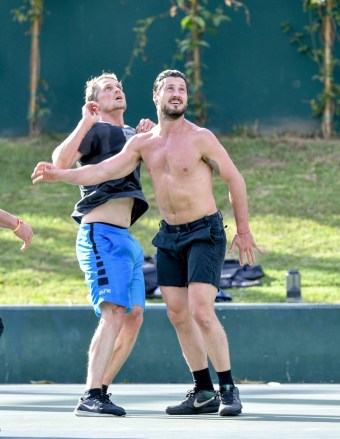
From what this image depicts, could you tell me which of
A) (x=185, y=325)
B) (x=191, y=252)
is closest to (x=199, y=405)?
(x=185, y=325)

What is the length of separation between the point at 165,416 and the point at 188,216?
3.73 feet

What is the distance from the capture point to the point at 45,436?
21.3 ft

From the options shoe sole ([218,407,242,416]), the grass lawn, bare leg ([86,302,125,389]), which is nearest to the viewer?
shoe sole ([218,407,242,416])

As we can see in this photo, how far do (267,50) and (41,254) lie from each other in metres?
4.64

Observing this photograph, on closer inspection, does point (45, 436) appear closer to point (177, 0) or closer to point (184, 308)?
point (184, 308)

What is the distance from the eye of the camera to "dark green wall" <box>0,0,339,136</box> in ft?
56.1

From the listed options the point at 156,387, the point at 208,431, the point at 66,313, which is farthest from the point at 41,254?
the point at 208,431

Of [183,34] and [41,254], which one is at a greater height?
[183,34]

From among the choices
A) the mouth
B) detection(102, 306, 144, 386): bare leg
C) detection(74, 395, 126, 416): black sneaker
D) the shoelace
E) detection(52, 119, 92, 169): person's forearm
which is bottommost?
detection(74, 395, 126, 416): black sneaker

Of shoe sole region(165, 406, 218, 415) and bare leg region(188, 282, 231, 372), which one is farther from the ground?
bare leg region(188, 282, 231, 372)

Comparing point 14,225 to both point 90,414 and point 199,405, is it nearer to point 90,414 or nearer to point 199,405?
point 90,414

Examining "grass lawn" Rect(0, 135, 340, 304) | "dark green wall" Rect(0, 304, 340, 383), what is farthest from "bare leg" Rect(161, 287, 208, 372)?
"grass lawn" Rect(0, 135, 340, 304)

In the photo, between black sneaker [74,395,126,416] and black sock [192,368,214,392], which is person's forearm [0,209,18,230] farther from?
black sock [192,368,214,392]

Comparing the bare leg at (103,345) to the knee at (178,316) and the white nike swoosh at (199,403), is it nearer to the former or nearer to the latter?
the knee at (178,316)
